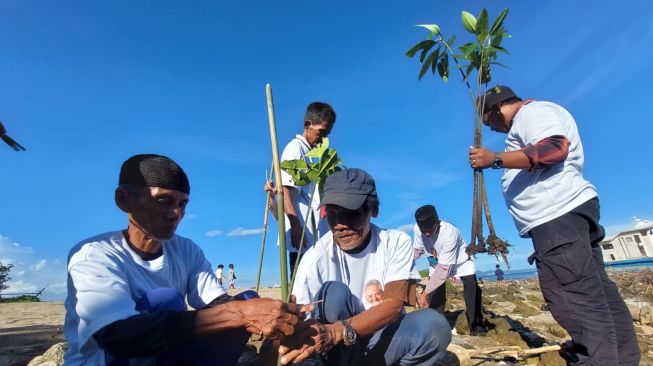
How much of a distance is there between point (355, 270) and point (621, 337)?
2.02m

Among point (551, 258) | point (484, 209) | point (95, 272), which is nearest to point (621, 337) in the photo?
point (551, 258)

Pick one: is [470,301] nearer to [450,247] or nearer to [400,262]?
[450,247]

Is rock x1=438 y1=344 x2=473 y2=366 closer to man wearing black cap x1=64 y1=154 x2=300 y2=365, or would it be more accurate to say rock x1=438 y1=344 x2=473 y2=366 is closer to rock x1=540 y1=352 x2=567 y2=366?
rock x1=540 y1=352 x2=567 y2=366

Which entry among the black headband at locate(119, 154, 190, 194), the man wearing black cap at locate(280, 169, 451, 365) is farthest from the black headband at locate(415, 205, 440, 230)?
the black headband at locate(119, 154, 190, 194)

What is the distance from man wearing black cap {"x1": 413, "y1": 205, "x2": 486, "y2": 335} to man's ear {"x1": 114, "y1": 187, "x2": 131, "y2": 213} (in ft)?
13.4

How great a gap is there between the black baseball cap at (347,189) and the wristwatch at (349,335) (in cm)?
74

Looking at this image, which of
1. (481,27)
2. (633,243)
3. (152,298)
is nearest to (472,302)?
(481,27)

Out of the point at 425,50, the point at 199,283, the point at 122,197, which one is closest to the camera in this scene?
the point at 122,197

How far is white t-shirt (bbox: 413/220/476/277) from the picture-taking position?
5223mm

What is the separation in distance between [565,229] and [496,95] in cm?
Result: 131

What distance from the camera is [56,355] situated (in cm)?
299

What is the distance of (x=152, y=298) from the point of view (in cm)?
182

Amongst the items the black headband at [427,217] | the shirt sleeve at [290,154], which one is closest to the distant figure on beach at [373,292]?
the shirt sleeve at [290,154]

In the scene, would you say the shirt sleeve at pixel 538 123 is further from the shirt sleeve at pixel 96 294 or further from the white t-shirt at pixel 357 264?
the shirt sleeve at pixel 96 294
